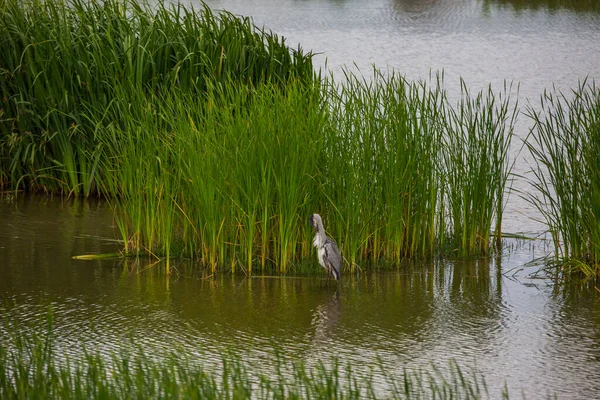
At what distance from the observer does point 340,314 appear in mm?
6531

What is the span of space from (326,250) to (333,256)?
0.06 m

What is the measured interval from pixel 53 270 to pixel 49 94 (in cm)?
241

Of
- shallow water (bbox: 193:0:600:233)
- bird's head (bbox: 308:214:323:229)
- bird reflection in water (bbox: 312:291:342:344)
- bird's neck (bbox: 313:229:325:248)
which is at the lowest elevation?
bird reflection in water (bbox: 312:291:342:344)

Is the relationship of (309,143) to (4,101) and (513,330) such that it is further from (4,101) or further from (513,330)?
(4,101)

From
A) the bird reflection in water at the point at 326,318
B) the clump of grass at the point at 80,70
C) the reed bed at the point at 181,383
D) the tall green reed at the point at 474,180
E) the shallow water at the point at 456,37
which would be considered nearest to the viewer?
the reed bed at the point at 181,383

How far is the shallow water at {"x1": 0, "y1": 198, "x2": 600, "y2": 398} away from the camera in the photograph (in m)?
5.71

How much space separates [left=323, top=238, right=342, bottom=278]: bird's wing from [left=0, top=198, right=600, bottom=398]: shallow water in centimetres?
19

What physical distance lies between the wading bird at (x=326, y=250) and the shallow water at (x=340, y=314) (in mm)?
173

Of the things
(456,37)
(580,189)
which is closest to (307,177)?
(580,189)

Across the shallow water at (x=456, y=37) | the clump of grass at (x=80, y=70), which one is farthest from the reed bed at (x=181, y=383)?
the shallow water at (x=456, y=37)

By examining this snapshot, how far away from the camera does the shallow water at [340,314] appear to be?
5711 mm

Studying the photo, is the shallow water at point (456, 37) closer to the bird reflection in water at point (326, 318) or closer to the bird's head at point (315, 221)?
the bird's head at point (315, 221)

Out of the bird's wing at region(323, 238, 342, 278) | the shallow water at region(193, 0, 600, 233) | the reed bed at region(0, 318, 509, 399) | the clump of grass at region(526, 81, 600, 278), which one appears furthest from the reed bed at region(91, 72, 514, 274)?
the shallow water at region(193, 0, 600, 233)

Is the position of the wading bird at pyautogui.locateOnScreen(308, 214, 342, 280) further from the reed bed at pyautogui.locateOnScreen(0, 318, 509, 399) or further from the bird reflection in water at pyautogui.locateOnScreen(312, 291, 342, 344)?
the reed bed at pyautogui.locateOnScreen(0, 318, 509, 399)
